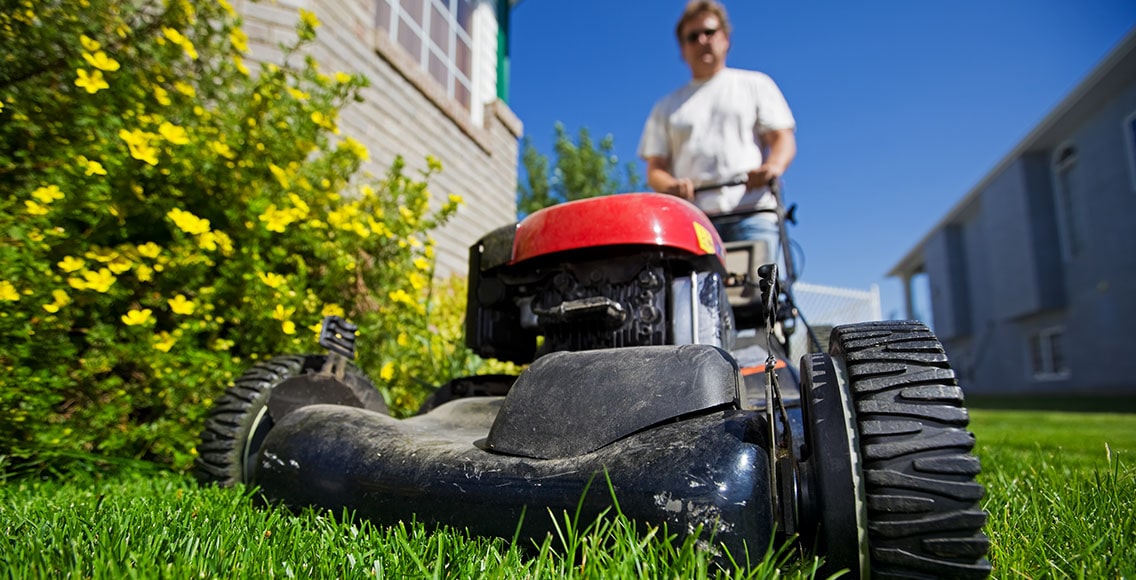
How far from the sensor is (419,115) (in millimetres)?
5133

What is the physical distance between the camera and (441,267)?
17.0 ft

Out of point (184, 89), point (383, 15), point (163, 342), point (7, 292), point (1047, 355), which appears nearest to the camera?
point (7, 292)

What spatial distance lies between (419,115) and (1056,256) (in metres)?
17.6

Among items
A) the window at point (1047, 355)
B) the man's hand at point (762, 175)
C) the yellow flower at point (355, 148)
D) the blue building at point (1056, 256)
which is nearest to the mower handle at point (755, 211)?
the man's hand at point (762, 175)

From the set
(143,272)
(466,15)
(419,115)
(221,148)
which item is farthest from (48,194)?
(466,15)

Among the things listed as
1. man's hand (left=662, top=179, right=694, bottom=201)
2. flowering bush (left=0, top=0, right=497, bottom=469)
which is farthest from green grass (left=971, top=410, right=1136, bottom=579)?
flowering bush (left=0, top=0, right=497, bottom=469)

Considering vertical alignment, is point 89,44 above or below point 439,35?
below

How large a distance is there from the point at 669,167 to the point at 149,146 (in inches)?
81.8

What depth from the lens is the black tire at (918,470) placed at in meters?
1.03

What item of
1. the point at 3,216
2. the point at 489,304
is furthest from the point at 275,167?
the point at 489,304

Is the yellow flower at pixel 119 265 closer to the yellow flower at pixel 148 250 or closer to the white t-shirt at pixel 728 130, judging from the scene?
the yellow flower at pixel 148 250

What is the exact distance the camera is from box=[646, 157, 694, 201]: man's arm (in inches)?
110

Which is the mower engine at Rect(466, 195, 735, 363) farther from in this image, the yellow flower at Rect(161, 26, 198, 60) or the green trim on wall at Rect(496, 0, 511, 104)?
the green trim on wall at Rect(496, 0, 511, 104)

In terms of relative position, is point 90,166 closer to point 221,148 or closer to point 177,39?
point 221,148
